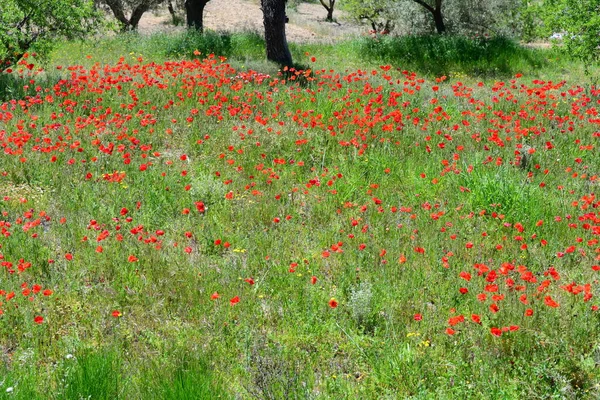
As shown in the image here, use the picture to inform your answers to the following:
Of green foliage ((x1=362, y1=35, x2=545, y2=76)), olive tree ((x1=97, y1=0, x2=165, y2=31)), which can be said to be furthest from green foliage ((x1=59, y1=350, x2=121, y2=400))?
olive tree ((x1=97, y1=0, x2=165, y2=31))

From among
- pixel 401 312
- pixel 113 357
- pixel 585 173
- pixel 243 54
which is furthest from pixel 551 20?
pixel 113 357

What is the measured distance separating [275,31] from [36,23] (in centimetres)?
508

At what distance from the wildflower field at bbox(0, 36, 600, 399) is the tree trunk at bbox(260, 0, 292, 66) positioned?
4699 mm

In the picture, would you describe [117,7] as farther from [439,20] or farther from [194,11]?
[439,20]

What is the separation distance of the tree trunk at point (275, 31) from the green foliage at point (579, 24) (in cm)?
564

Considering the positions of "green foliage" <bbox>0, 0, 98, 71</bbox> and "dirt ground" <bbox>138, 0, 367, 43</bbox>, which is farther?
"dirt ground" <bbox>138, 0, 367, 43</bbox>

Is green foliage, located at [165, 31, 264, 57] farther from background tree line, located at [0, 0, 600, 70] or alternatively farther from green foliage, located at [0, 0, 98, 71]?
green foliage, located at [0, 0, 98, 71]

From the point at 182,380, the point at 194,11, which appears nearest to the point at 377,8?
the point at 194,11

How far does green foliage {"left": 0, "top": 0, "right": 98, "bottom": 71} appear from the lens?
1003 cm

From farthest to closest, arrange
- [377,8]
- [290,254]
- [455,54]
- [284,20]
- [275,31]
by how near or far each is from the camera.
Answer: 1. [377,8]
2. [455,54]
3. [284,20]
4. [275,31]
5. [290,254]

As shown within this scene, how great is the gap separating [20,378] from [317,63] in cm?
1293

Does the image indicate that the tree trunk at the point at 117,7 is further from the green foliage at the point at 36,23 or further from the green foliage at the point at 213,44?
the green foliage at the point at 36,23

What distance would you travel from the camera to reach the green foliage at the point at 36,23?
10.0 m

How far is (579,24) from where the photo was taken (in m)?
11.9
